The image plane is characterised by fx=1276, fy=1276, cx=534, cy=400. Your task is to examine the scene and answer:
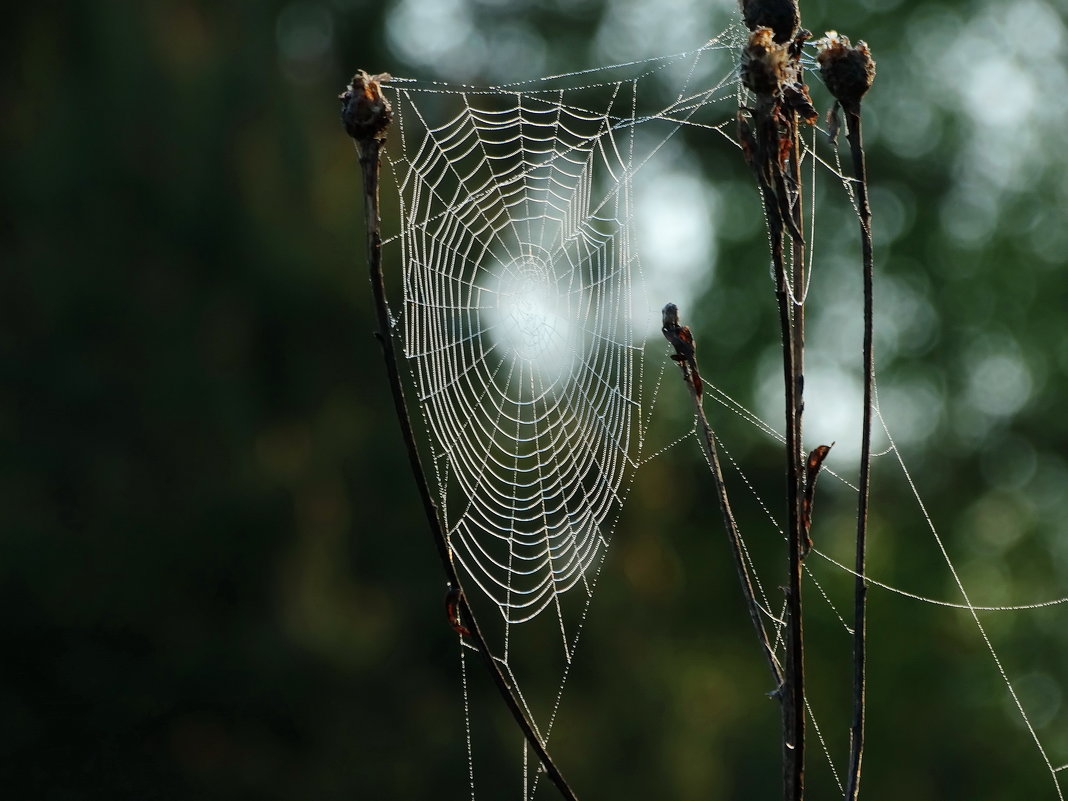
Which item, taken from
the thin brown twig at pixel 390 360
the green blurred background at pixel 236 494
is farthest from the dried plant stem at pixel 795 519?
the green blurred background at pixel 236 494

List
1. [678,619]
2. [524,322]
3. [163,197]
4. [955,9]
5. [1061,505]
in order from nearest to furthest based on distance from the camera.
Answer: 1. [524,322]
2. [163,197]
3. [678,619]
4. [1061,505]
5. [955,9]

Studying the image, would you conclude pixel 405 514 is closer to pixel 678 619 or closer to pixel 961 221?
pixel 678 619

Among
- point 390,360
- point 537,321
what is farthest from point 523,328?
point 390,360

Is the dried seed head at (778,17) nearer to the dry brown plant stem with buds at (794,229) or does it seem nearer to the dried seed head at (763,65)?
the dry brown plant stem with buds at (794,229)

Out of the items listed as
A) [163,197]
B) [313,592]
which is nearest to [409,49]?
[163,197]

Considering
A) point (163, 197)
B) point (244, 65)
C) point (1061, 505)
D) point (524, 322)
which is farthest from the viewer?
point (1061, 505)

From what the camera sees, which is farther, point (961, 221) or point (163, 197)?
point (961, 221)
